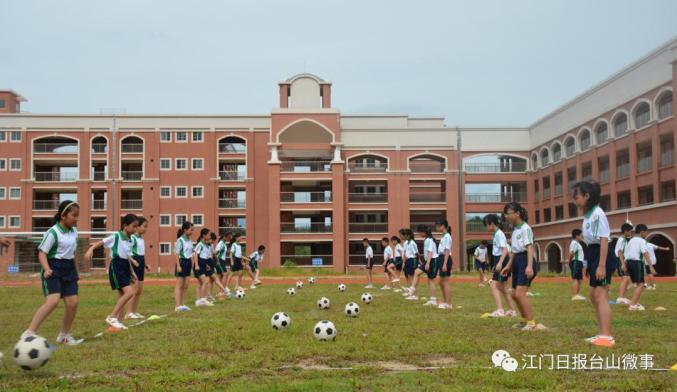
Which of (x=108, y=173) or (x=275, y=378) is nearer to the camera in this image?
(x=275, y=378)

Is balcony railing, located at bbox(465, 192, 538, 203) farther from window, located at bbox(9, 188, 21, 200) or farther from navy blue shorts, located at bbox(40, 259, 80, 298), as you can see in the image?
navy blue shorts, located at bbox(40, 259, 80, 298)

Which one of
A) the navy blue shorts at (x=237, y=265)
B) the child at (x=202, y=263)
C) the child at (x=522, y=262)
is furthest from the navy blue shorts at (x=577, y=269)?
the navy blue shorts at (x=237, y=265)

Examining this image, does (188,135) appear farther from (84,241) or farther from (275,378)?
(275,378)

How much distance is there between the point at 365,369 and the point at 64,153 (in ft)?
194

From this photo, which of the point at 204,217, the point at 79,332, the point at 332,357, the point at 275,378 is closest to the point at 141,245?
the point at 79,332

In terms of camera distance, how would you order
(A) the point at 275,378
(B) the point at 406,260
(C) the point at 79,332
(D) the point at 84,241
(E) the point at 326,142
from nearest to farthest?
1. (A) the point at 275,378
2. (C) the point at 79,332
3. (B) the point at 406,260
4. (D) the point at 84,241
5. (E) the point at 326,142

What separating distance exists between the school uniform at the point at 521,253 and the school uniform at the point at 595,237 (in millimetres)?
1654

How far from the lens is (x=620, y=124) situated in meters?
45.4

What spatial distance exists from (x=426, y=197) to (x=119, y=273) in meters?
50.0

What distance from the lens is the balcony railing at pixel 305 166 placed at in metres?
57.8

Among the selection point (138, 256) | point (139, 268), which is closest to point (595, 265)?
point (139, 268)

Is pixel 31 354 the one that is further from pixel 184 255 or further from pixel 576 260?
pixel 576 260

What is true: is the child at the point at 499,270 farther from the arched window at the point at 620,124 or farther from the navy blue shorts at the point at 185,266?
the arched window at the point at 620,124

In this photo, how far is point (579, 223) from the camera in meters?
49.6
